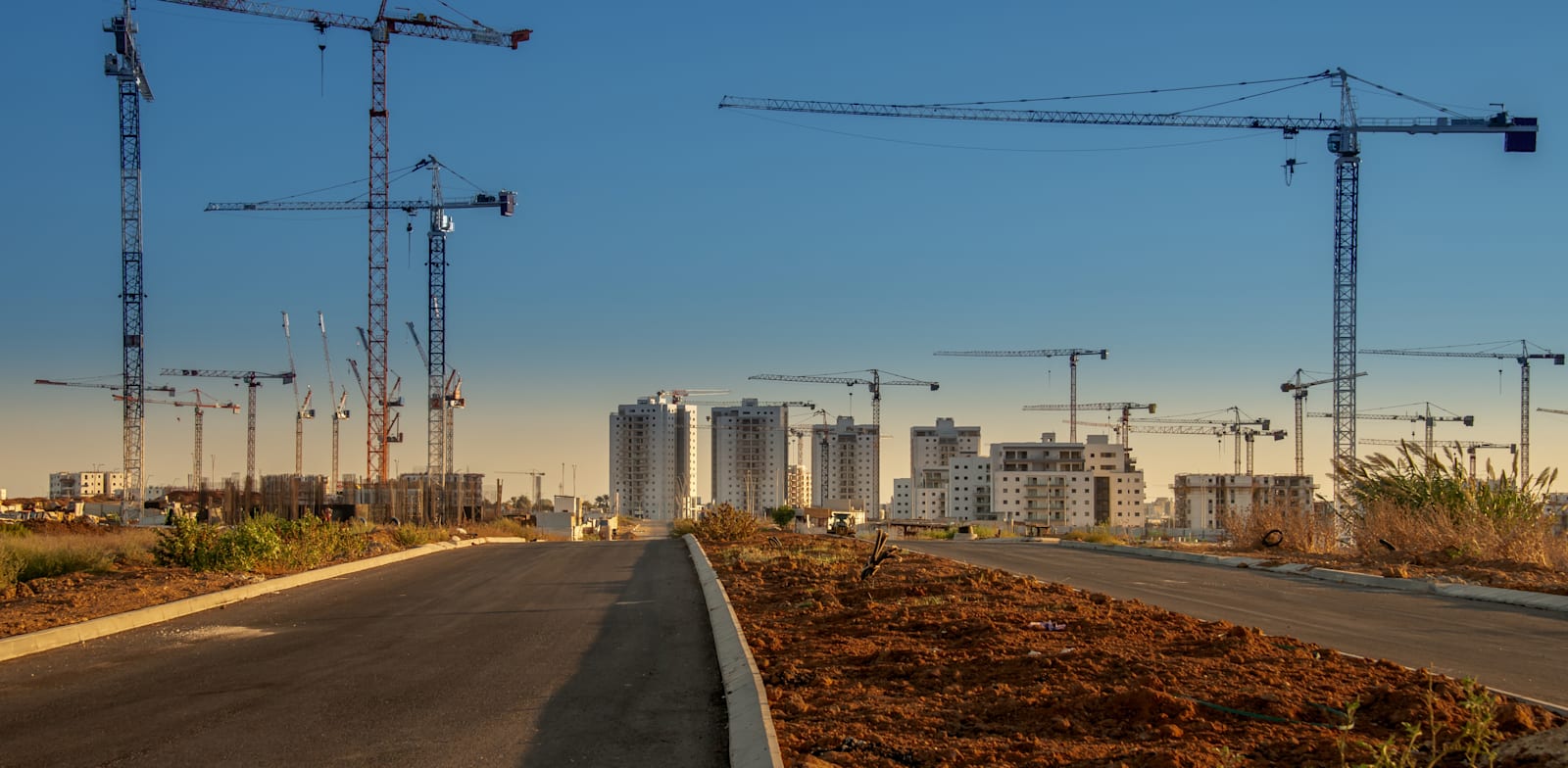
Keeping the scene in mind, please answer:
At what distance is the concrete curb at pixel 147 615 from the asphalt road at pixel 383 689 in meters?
0.21

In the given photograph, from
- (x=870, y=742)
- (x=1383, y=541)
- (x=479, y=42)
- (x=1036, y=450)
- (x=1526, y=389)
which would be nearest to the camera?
(x=870, y=742)

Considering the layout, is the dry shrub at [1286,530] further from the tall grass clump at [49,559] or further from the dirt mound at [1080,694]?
the tall grass clump at [49,559]

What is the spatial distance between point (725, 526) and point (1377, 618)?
24.4 metres

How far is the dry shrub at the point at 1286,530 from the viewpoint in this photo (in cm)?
2892

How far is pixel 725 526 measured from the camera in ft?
121

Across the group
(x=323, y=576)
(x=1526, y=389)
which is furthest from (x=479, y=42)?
(x=1526, y=389)

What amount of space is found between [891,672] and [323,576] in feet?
48.5

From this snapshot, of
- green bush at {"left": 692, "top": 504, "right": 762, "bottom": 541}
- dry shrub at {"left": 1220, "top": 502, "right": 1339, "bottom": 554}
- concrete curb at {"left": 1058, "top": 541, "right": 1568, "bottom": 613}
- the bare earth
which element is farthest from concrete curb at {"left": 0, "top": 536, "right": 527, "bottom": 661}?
dry shrub at {"left": 1220, "top": 502, "right": 1339, "bottom": 554}

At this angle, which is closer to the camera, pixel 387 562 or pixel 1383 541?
pixel 1383 541

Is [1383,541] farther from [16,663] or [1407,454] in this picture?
[16,663]

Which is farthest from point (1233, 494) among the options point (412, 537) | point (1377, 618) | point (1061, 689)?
point (1061, 689)

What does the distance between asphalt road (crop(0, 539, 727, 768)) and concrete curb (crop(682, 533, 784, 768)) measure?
0.51 feet


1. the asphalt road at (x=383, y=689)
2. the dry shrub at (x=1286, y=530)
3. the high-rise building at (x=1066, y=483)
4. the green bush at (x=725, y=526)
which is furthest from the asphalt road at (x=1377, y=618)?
the high-rise building at (x=1066, y=483)

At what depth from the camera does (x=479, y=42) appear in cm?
7481
